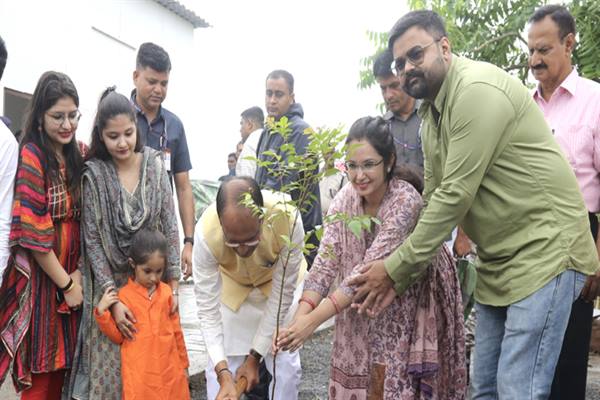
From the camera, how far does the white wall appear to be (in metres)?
7.12

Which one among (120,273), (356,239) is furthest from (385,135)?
(120,273)

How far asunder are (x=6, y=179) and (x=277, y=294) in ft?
4.35

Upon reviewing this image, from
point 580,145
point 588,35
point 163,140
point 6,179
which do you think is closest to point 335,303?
point 580,145

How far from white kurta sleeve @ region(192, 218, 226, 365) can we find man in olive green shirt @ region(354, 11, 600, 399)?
3.42ft

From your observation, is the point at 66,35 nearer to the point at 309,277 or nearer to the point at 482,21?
the point at 482,21

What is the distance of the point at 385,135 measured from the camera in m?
2.86

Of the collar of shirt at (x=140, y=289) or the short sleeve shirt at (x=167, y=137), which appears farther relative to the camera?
the short sleeve shirt at (x=167, y=137)

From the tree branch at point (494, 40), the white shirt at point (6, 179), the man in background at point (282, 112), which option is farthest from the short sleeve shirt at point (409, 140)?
the tree branch at point (494, 40)

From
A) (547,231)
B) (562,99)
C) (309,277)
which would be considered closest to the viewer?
(547,231)

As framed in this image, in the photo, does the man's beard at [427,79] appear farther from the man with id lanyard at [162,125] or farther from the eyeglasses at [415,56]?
the man with id lanyard at [162,125]

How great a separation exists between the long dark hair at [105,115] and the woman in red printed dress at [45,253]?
10cm

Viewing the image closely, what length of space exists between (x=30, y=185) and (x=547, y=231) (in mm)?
2165

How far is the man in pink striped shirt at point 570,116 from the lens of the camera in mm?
3070

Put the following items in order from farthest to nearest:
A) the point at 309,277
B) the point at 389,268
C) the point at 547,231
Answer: the point at 309,277 < the point at 389,268 < the point at 547,231
